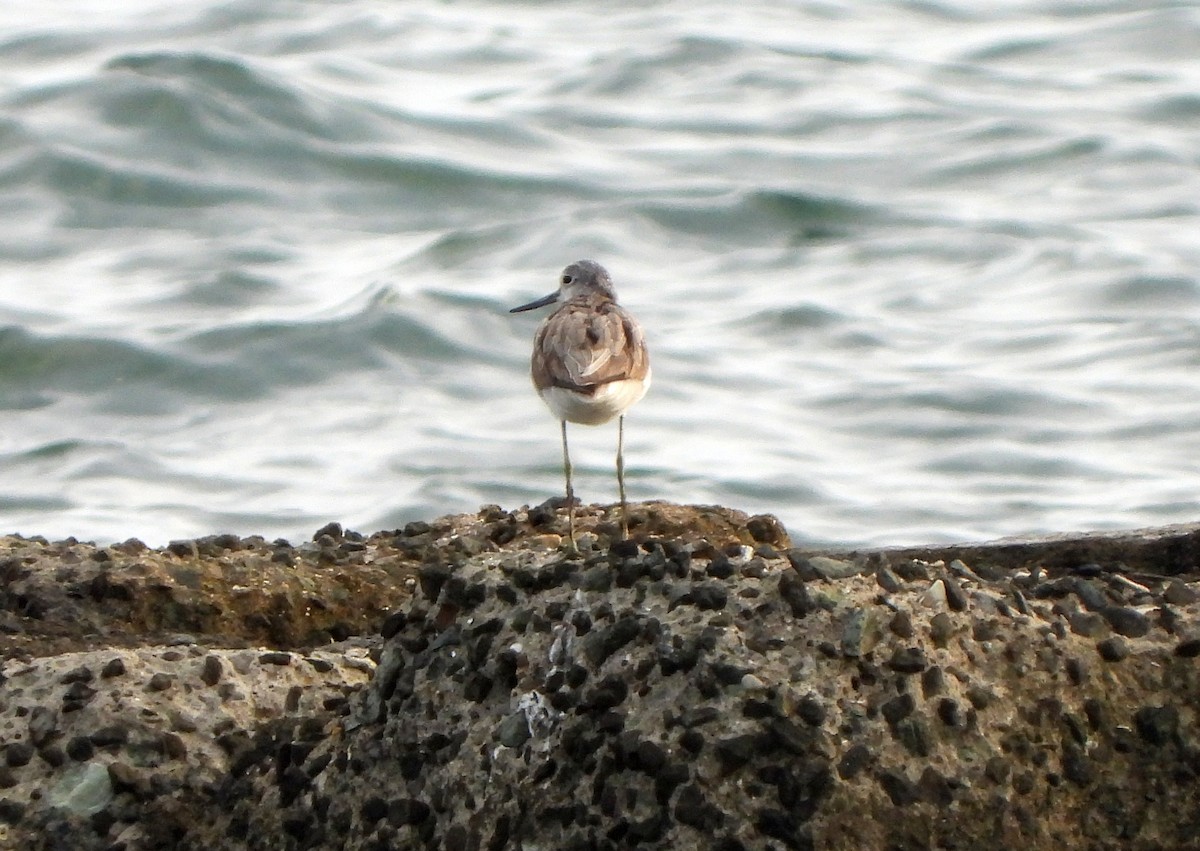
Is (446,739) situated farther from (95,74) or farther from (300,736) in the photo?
(95,74)

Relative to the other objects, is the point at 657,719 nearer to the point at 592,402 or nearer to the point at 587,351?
the point at 592,402

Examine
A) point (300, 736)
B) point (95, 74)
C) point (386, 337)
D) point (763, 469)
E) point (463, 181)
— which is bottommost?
point (300, 736)

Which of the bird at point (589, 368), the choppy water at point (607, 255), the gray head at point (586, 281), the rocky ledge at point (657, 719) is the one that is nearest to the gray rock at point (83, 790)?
the rocky ledge at point (657, 719)

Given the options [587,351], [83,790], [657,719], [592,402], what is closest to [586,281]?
[587,351]

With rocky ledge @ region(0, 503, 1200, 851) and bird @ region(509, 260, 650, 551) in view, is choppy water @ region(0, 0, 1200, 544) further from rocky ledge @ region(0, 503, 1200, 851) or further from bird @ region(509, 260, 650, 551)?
rocky ledge @ region(0, 503, 1200, 851)

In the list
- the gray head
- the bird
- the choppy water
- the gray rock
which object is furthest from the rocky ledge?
the choppy water

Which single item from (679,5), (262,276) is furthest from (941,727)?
(679,5)

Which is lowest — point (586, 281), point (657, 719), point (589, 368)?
point (657, 719)
